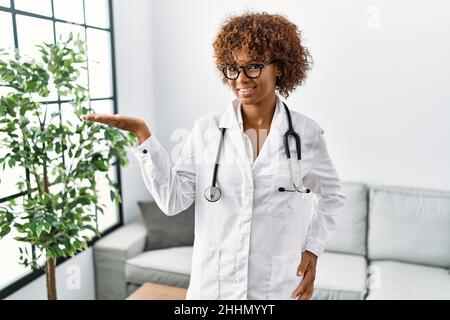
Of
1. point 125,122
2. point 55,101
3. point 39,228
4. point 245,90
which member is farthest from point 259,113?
point 55,101

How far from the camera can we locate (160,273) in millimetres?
2287

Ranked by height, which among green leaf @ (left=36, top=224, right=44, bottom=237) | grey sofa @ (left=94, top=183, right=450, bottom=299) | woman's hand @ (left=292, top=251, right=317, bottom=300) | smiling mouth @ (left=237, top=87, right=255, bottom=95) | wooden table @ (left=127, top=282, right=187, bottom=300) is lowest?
wooden table @ (left=127, top=282, right=187, bottom=300)

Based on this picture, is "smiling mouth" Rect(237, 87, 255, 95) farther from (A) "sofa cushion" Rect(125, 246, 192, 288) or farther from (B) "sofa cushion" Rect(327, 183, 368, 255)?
(B) "sofa cushion" Rect(327, 183, 368, 255)

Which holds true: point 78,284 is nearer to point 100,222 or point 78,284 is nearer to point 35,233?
point 100,222

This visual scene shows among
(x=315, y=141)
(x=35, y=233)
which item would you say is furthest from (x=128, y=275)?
(x=315, y=141)

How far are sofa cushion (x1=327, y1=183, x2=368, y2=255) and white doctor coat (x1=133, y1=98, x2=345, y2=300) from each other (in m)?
1.37

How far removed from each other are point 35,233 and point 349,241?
1.69 m

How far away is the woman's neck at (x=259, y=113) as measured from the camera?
113 cm

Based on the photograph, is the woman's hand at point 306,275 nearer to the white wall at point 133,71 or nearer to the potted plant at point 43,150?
the potted plant at point 43,150

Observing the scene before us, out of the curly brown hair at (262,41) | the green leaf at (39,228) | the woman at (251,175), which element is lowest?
the green leaf at (39,228)

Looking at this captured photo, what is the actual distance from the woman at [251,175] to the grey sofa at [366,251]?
1099mm

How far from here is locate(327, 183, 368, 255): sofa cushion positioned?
2447mm

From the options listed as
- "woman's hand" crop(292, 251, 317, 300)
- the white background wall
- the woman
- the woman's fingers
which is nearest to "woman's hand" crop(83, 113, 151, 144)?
the woman's fingers

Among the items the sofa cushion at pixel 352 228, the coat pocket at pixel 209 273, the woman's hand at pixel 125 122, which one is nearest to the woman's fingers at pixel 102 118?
the woman's hand at pixel 125 122
